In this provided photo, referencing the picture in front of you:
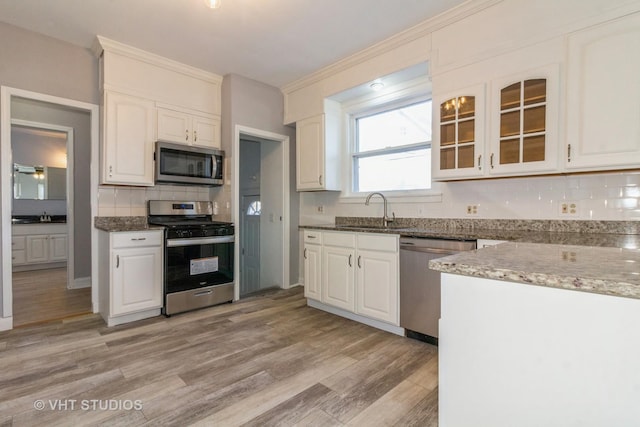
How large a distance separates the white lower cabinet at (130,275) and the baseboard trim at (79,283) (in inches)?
64.4

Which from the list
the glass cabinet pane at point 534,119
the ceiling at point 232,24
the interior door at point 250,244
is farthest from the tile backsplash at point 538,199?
the interior door at point 250,244

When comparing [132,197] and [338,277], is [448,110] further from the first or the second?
[132,197]

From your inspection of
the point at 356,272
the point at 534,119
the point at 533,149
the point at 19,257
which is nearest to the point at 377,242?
the point at 356,272

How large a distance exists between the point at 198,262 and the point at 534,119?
3.25 metres

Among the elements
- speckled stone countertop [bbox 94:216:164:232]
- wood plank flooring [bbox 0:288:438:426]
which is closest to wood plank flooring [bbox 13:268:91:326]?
wood plank flooring [bbox 0:288:438:426]

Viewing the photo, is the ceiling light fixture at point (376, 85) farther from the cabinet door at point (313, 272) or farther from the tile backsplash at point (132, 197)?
the tile backsplash at point (132, 197)

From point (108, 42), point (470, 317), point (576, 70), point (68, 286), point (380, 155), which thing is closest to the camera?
point (470, 317)

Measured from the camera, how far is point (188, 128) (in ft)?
12.1

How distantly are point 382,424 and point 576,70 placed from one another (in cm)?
245

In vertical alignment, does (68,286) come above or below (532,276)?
below

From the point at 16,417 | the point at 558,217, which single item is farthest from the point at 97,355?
the point at 558,217

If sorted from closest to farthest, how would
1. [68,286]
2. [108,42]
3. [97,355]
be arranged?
[97,355], [108,42], [68,286]

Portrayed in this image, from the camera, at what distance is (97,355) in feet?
7.63

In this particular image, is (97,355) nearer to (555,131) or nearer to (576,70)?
(555,131)
